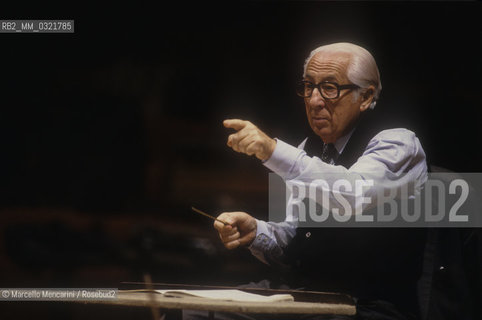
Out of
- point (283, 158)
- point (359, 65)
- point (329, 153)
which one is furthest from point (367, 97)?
point (283, 158)

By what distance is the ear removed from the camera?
2.64 metres

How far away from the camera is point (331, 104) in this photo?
2.63m

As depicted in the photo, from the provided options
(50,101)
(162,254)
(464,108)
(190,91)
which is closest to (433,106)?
(464,108)

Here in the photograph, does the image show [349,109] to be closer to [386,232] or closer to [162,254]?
[386,232]

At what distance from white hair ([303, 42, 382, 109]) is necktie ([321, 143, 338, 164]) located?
0.90ft

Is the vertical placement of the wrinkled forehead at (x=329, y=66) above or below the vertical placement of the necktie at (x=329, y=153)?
above

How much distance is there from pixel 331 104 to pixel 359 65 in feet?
0.78

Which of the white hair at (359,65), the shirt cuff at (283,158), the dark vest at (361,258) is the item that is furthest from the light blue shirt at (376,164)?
the white hair at (359,65)

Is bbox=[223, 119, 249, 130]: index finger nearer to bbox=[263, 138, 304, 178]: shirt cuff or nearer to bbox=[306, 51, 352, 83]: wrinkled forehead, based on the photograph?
bbox=[263, 138, 304, 178]: shirt cuff

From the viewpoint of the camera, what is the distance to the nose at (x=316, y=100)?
8.70ft

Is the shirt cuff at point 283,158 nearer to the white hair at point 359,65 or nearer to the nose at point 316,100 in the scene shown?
the nose at point 316,100

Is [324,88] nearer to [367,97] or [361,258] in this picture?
[367,97]

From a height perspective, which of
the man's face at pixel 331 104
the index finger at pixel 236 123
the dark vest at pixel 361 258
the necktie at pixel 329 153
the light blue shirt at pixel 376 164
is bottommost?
the dark vest at pixel 361 258

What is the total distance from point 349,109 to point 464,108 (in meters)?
0.62
